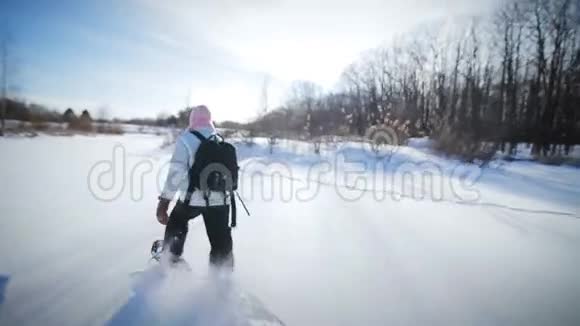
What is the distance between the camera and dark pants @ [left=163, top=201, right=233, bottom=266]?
2.33 meters

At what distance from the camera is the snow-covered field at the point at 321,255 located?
204 cm

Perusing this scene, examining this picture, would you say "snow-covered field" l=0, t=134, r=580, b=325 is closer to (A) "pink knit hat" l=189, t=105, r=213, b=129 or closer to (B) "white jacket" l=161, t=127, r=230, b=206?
(B) "white jacket" l=161, t=127, r=230, b=206

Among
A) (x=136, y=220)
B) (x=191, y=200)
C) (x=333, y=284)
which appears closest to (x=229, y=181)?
(x=191, y=200)

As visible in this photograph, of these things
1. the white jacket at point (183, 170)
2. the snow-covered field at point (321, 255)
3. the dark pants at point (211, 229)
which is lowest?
the snow-covered field at point (321, 255)

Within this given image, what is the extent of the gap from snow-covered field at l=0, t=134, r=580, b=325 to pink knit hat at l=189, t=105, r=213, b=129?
1.17 m

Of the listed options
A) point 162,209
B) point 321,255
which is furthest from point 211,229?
point 321,255

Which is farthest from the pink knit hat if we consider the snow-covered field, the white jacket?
the snow-covered field

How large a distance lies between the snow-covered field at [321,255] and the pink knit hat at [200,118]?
45.9 inches

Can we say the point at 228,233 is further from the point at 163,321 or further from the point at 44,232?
the point at 44,232

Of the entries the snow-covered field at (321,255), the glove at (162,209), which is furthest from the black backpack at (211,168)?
the snow-covered field at (321,255)

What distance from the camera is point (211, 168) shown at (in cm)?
224

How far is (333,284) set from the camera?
241 cm

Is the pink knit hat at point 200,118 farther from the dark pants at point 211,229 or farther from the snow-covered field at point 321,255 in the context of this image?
the snow-covered field at point 321,255

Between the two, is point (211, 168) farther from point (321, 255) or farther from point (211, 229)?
point (321, 255)
